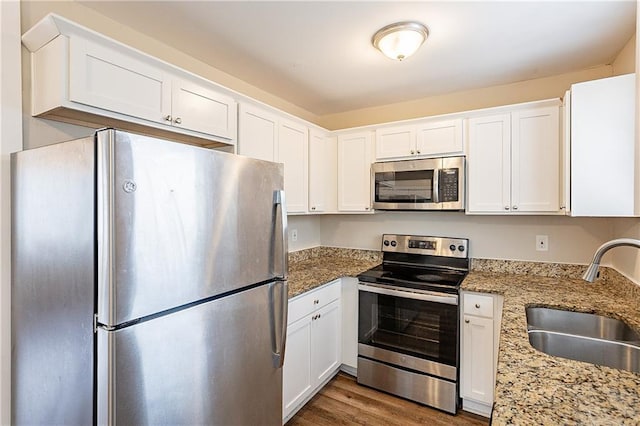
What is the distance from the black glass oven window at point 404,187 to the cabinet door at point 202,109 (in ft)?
4.47

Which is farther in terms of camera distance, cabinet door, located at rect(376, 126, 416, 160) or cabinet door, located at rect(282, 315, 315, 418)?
cabinet door, located at rect(376, 126, 416, 160)

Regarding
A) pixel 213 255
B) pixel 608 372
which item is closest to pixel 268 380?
pixel 213 255

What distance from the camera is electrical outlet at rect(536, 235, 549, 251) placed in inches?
98.3

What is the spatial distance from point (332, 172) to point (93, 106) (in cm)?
205

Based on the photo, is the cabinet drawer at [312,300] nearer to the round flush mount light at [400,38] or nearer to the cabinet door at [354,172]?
the cabinet door at [354,172]

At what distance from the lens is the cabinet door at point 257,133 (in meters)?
2.15

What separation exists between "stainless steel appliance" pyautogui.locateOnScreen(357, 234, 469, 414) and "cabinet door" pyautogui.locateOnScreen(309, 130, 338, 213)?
76cm

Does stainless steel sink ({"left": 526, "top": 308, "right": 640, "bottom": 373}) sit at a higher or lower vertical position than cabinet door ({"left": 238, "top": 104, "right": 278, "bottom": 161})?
lower

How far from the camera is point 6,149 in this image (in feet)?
4.45

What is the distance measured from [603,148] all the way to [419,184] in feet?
3.78

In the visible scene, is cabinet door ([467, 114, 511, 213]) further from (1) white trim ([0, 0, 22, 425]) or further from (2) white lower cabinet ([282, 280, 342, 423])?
(1) white trim ([0, 0, 22, 425])

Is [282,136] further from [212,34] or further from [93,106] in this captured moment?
[93,106]

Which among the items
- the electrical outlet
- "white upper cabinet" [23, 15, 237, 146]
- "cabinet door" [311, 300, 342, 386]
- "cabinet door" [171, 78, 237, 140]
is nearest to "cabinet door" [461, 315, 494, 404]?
the electrical outlet

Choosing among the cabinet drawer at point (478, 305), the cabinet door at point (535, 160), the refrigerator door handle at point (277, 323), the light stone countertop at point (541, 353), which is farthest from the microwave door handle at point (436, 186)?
the refrigerator door handle at point (277, 323)
